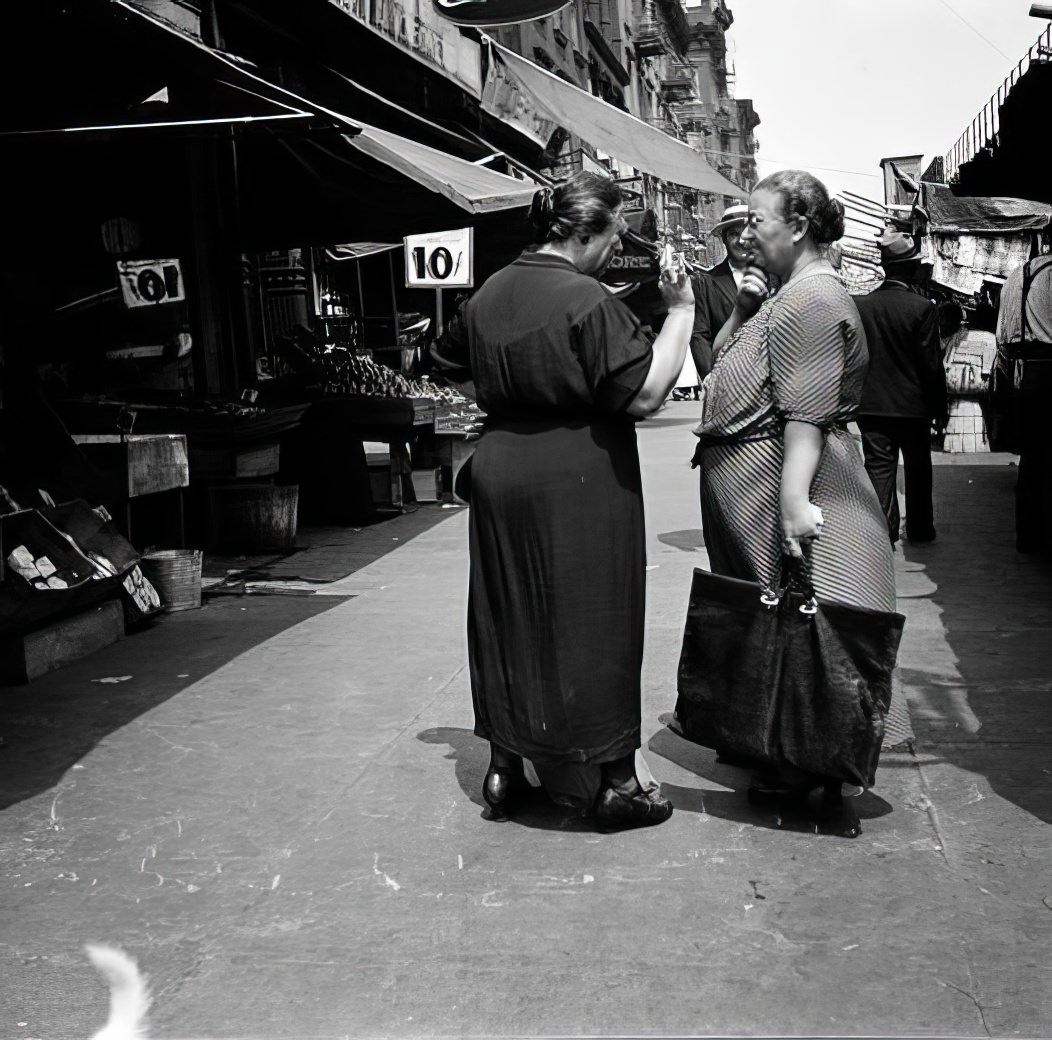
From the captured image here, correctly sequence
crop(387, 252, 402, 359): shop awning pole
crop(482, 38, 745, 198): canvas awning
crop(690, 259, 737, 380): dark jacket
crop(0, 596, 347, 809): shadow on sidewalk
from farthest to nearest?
crop(387, 252, 402, 359): shop awning pole → crop(482, 38, 745, 198): canvas awning → crop(690, 259, 737, 380): dark jacket → crop(0, 596, 347, 809): shadow on sidewalk

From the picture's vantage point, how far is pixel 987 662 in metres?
6.25

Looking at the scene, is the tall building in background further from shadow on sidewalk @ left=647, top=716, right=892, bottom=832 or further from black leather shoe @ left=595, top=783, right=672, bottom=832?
black leather shoe @ left=595, top=783, right=672, bottom=832

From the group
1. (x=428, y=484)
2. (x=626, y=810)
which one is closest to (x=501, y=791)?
(x=626, y=810)

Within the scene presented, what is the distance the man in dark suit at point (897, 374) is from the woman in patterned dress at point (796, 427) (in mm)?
5422

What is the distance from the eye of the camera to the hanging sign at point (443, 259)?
14109mm

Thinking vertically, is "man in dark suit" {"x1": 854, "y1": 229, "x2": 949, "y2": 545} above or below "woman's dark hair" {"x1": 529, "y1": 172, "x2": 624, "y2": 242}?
below

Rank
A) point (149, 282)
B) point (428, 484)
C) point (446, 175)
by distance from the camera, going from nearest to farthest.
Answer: point (446, 175) < point (149, 282) < point (428, 484)

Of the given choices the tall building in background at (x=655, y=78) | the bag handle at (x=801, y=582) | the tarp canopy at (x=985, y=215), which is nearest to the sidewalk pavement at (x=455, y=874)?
the bag handle at (x=801, y=582)

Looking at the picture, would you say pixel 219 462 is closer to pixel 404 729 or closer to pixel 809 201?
pixel 404 729

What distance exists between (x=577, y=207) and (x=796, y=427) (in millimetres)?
894

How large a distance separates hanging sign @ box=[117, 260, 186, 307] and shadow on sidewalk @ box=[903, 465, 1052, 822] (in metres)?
5.31

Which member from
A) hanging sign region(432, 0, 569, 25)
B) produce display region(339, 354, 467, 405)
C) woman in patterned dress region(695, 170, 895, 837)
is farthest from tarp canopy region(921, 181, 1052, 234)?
woman in patterned dress region(695, 170, 895, 837)

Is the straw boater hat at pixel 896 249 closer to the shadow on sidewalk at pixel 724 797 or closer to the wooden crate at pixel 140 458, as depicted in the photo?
the wooden crate at pixel 140 458

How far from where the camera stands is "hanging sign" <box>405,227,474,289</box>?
14.1m
